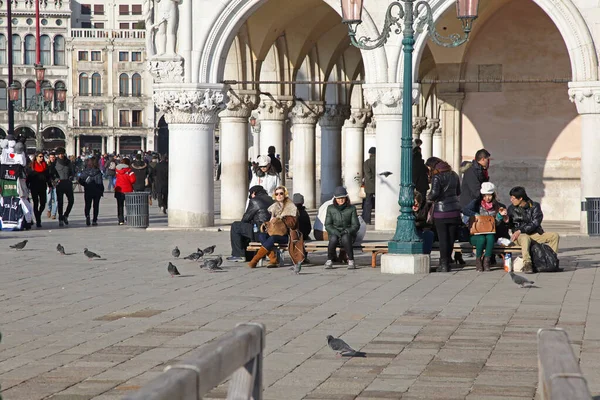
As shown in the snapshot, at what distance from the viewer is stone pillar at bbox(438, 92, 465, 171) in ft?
79.3

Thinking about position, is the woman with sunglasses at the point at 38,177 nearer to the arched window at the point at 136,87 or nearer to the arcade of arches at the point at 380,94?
the arcade of arches at the point at 380,94

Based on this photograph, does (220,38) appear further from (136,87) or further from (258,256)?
(136,87)

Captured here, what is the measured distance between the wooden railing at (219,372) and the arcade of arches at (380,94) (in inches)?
624

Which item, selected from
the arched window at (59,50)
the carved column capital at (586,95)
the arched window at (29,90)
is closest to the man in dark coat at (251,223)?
the carved column capital at (586,95)

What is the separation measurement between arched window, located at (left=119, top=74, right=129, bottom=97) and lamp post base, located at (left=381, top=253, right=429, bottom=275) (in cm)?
7724

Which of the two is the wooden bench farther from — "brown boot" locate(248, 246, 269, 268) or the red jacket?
the red jacket

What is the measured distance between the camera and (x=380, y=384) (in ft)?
23.3

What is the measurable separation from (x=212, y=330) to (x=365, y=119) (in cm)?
2674

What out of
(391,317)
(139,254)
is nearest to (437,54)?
(139,254)

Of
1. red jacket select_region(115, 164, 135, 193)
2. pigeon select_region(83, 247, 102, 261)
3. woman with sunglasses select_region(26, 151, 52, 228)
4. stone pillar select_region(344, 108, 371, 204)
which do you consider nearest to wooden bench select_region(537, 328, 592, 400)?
pigeon select_region(83, 247, 102, 261)

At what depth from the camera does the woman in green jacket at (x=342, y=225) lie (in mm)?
14664

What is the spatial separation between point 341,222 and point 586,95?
6808mm

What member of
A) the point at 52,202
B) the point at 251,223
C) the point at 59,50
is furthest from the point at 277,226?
the point at 59,50

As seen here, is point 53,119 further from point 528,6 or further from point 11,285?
point 11,285
